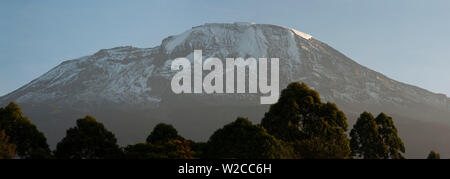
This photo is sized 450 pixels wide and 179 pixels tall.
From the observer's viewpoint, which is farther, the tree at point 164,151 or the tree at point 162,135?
the tree at point 162,135

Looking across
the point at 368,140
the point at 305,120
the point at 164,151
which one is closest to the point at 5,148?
the point at 164,151

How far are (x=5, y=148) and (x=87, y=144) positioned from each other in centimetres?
685

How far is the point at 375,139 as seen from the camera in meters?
47.9

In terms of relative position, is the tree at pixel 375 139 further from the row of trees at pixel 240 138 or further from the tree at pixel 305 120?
the tree at pixel 305 120

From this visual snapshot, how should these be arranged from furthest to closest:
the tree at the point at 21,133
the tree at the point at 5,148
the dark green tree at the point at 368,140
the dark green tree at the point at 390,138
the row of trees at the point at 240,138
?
the dark green tree at the point at 390,138 → the dark green tree at the point at 368,140 → the tree at the point at 21,133 → the tree at the point at 5,148 → the row of trees at the point at 240,138

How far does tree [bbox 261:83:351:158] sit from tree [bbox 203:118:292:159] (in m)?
5.13

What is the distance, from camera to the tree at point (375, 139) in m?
47.2

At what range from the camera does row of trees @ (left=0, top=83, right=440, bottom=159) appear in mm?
38094

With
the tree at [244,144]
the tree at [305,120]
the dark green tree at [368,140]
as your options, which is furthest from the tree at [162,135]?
the dark green tree at [368,140]

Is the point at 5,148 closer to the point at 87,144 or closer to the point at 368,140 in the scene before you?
the point at 87,144
